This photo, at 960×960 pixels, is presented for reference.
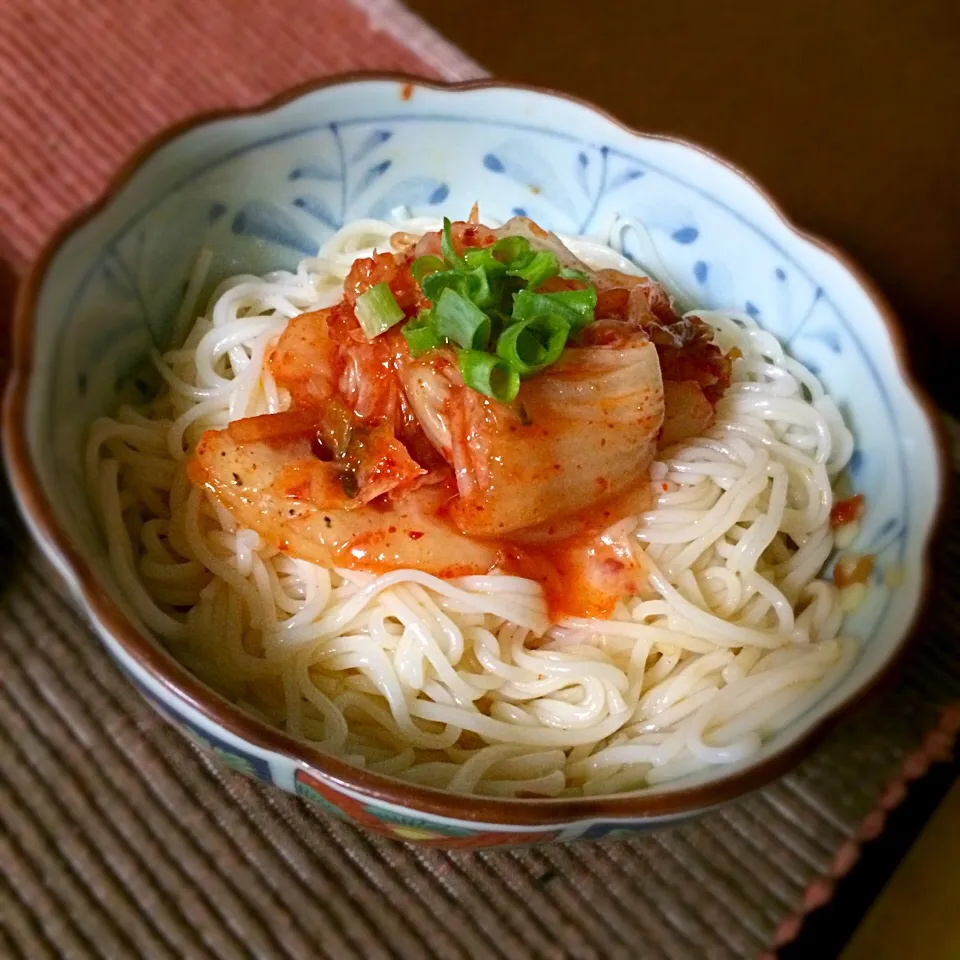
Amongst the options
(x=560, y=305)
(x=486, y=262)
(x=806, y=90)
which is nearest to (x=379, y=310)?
(x=486, y=262)

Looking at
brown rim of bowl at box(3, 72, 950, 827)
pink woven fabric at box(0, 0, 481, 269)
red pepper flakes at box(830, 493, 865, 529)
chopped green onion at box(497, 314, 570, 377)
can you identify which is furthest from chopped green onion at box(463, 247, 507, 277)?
pink woven fabric at box(0, 0, 481, 269)

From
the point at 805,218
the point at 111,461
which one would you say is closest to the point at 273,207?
the point at 111,461

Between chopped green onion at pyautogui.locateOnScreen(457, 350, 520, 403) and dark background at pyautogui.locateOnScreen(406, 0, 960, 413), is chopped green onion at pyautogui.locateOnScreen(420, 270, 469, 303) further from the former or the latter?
dark background at pyautogui.locateOnScreen(406, 0, 960, 413)

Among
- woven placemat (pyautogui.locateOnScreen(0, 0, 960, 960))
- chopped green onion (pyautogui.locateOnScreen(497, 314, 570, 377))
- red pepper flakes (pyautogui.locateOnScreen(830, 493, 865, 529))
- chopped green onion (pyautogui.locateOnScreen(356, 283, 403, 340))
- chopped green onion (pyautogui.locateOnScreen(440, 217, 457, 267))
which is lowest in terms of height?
woven placemat (pyautogui.locateOnScreen(0, 0, 960, 960))

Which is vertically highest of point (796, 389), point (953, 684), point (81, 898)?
point (796, 389)

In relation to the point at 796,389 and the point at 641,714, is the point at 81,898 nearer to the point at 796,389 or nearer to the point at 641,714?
the point at 641,714

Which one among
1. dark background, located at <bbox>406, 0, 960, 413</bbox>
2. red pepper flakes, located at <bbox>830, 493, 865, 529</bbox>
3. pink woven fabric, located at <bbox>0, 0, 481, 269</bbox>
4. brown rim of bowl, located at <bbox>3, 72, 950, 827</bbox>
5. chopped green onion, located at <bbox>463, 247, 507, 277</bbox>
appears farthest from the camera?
dark background, located at <bbox>406, 0, 960, 413</bbox>
